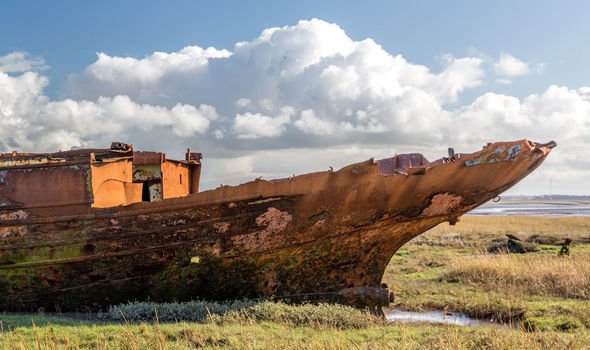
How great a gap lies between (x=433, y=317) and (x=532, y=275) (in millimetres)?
3526

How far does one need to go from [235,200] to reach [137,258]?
1.71 m

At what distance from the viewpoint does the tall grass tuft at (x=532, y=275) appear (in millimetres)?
10203

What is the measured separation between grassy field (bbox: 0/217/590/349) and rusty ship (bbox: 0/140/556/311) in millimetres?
519

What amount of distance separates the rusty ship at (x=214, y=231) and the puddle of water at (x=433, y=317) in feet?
2.43

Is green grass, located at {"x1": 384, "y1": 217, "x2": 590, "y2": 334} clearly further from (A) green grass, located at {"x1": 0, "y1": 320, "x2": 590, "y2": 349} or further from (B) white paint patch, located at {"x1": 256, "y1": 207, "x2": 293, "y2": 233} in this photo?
(B) white paint patch, located at {"x1": 256, "y1": 207, "x2": 293, "y2": 233}

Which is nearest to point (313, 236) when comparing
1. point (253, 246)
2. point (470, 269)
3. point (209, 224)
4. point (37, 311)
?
point (253, 246)

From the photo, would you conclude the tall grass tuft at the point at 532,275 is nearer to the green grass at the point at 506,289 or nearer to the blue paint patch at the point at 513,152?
the green grass at the point at 506,289

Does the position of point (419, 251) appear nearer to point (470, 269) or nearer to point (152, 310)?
point (470, 269)

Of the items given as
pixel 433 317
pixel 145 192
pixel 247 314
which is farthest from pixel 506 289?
pixel 145 192

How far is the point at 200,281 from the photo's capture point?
26.0 ft

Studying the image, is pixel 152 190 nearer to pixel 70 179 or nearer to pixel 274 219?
pixel 70 179

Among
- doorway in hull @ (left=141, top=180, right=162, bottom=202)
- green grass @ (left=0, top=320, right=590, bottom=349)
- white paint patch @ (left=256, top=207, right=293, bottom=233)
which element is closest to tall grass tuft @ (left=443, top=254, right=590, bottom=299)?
green grass @ (left=0, top=320, right=590, bottom=349)

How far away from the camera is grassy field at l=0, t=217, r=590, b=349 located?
5.62 meters

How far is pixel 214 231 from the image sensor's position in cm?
769
